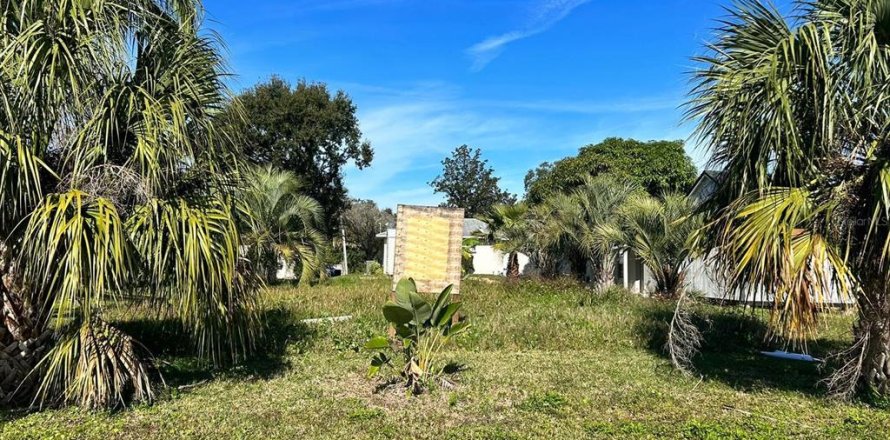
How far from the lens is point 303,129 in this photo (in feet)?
98.9

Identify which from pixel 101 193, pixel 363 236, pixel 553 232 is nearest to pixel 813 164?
pixel 101 193

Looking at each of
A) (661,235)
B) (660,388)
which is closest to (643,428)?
(660,388)

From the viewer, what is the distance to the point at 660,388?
248 inches

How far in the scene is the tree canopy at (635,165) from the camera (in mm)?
30266

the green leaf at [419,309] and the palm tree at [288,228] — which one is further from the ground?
the palm tree at [288,228]

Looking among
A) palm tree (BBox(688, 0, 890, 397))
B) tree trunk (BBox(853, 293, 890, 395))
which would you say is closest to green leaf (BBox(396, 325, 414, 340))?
palm tree (BBox(688, 0, 890, 397))

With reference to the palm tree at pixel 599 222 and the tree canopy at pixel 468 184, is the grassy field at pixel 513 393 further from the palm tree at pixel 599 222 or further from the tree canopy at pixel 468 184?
the tree canopy at pixel 468 184

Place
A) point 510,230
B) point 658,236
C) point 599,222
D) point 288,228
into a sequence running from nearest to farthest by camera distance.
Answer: point 658,236, point 599,222, point 288,228, point 510,230

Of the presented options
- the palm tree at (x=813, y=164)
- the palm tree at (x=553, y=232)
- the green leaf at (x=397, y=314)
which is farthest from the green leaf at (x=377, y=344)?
the palm tree at (x=553, y=232)

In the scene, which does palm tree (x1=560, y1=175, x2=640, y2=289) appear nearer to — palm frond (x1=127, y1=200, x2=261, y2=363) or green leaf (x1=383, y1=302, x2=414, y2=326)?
green leaf (x1=383, y1=302, x2=414, y2=326)

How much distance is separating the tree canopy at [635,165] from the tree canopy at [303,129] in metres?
11.9

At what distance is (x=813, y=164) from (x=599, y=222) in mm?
11173

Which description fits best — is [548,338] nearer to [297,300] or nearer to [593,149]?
[297,300]

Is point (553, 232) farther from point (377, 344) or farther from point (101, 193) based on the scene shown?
point (101, 193)
